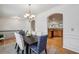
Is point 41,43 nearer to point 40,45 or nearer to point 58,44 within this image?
point 40,45

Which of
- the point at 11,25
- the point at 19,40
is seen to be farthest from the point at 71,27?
the point at 11,25

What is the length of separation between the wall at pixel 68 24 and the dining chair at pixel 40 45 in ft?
0.47

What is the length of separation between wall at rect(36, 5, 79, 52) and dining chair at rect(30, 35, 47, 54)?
5.7 inches

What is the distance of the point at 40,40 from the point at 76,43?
0.70 m

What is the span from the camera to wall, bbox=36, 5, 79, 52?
1.79 meters

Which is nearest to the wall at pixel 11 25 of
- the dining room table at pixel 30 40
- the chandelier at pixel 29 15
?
the chandelier at pixel 29 15

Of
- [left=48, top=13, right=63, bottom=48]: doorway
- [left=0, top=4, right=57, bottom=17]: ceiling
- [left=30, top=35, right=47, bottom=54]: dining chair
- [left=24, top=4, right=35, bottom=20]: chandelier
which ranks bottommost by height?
[left=30, top=35, right=47, bottom=54]: dining chair

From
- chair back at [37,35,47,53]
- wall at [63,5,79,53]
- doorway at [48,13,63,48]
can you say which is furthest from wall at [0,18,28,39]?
wall at [63,5,79,53]

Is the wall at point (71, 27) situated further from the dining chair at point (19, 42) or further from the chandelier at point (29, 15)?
the dining chair at point (19, 42)

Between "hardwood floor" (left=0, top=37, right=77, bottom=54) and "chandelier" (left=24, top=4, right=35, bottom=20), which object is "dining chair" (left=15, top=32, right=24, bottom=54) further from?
"chandelier" (left=24, top=4, right=35, bottom=20)

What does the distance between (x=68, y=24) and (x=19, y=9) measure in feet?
3.23

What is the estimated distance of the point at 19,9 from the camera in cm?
182
